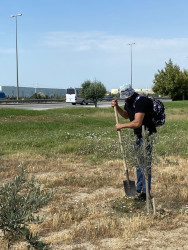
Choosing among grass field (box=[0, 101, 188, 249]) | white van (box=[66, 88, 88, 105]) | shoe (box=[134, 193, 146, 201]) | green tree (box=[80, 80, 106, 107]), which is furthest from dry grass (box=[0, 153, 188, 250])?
white van (box=[66, 88, 88, 105])

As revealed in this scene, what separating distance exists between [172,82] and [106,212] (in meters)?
43.5

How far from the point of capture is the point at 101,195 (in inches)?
238

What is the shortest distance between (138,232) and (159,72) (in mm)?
47031

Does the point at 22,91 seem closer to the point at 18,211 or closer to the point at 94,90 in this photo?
the point at 94,90

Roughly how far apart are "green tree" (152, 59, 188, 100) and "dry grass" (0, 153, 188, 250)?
4032 cm

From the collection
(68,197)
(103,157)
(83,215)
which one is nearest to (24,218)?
(83,215)

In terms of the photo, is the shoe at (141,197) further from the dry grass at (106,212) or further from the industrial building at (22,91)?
the industrial building at (22,91)

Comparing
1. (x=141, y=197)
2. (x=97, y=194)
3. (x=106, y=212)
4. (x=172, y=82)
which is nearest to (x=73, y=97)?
(x=172, y=82)

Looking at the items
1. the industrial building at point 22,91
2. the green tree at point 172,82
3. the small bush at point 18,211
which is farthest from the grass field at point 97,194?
the industrial building at point 22,91

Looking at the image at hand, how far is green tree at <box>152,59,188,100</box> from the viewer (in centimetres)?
4750

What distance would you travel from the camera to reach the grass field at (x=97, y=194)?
425cm

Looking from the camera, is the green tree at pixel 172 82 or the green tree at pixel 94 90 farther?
the green tree at pixel 172 82

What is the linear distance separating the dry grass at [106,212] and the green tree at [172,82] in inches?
1587

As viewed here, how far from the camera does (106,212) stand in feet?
16.9
